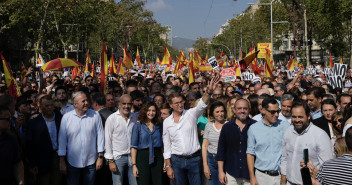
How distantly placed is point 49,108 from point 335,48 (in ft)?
171

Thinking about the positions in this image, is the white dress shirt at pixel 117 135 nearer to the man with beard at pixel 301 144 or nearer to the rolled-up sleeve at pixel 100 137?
the rolled-up sleeve at pixel 100 137

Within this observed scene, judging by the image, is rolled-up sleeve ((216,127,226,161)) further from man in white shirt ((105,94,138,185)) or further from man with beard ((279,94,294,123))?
man in white shirt ((105,94,138,185))

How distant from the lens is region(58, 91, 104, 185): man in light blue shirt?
263 inches

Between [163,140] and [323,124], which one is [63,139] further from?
[323,124]

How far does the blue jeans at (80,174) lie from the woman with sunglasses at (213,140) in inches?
60.6

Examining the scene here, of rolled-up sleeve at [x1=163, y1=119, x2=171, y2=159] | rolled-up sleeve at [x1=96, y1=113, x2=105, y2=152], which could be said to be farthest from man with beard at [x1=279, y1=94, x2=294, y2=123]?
rolled-up sleeve at [x1=96, y1=113, x2=105, y2=152]

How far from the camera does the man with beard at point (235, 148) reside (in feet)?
19.6

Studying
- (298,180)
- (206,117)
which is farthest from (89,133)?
(298,180)

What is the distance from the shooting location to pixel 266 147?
576 cm

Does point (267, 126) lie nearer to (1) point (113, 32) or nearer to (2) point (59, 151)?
(2) point (59, 151)

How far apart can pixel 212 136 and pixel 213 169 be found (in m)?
0.48

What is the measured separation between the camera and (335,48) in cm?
5506

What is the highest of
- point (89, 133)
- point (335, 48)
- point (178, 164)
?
point (335, 48)

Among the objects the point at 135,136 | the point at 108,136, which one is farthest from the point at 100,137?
the point at 135,136
